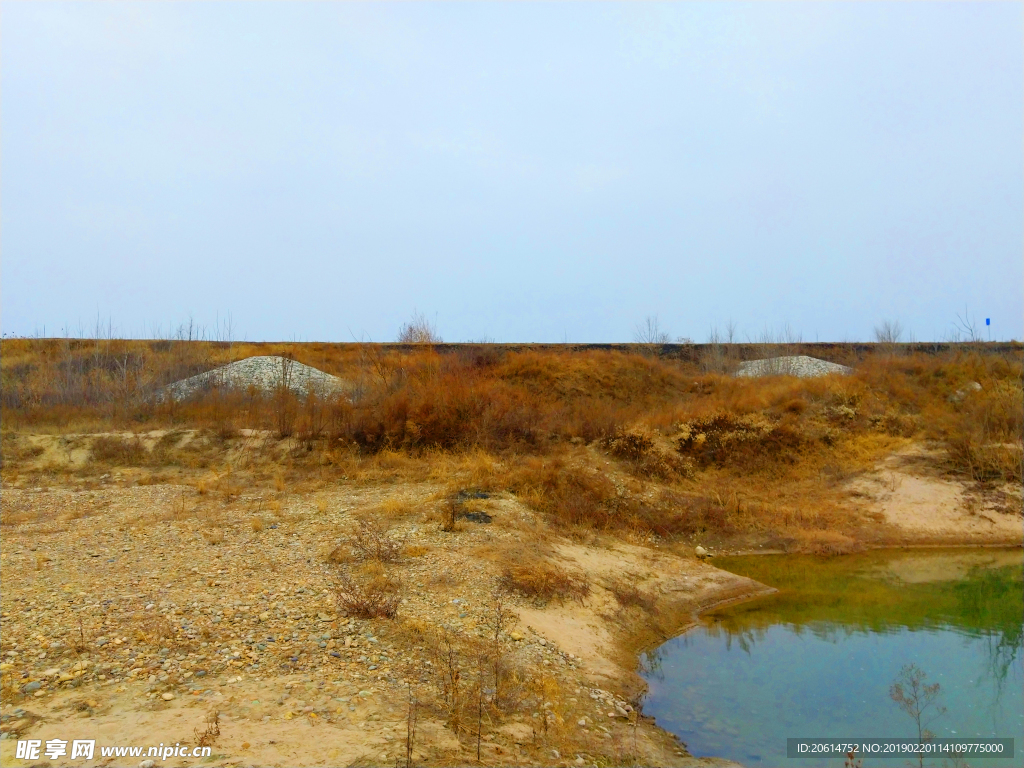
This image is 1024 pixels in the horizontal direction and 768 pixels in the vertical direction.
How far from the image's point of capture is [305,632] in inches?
276

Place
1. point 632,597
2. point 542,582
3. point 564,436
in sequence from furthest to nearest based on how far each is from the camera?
1. point 564,436
2. point 632,597
3. point 542,582

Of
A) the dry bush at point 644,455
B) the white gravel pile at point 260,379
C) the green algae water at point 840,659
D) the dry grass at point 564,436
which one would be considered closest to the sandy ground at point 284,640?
the green algae water at point 840,659

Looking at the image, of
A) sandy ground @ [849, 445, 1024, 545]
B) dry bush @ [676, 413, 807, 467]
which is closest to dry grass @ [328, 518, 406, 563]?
dry bush @ [676, 413, 807, 467]

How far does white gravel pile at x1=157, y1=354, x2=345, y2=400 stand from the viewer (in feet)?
68.0

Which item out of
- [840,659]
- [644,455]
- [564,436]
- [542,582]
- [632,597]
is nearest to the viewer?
[840,659]

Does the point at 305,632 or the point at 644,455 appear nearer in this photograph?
the point at 305,632

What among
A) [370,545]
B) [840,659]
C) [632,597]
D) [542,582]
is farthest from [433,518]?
[840,659]

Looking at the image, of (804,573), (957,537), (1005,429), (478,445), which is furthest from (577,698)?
(1005,429)

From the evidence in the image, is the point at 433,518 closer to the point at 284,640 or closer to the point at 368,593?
the point at 368,593

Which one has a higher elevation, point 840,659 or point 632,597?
point 632,597

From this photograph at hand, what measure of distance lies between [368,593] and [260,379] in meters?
15.8

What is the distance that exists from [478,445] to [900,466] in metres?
10.4

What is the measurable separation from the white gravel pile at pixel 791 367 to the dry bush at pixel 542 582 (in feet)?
57.7

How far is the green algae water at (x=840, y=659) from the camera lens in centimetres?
669
